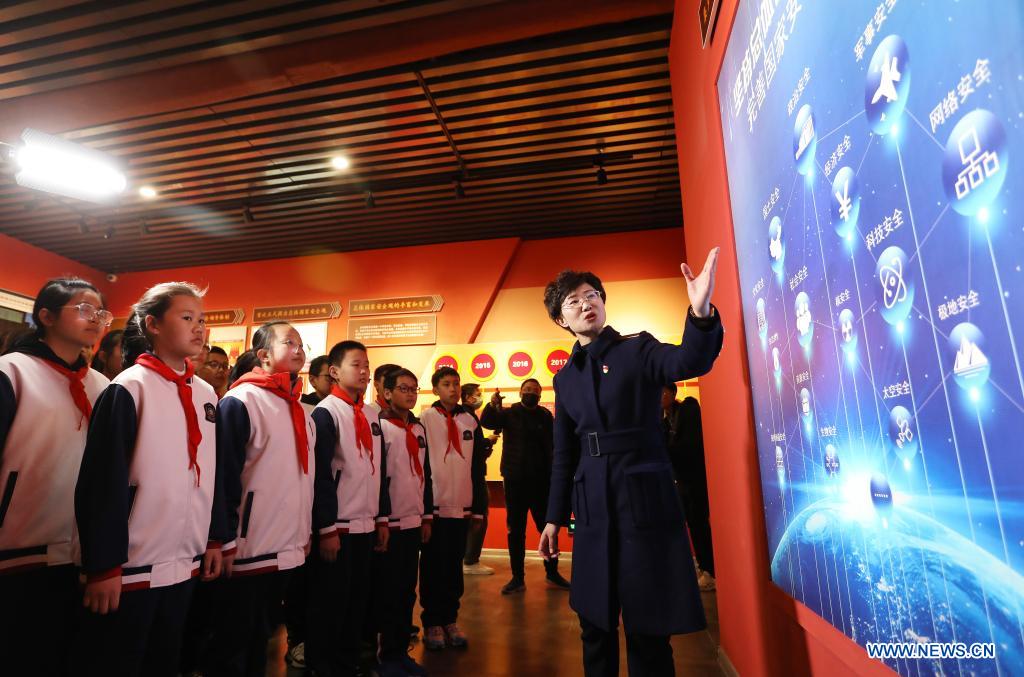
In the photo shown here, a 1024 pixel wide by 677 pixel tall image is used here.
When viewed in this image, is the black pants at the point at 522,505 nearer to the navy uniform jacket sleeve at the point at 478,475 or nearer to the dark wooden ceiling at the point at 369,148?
the navy uniform jacket sleeve at the point at 478,475

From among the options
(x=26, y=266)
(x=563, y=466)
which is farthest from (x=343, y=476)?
(x=26, y=266)

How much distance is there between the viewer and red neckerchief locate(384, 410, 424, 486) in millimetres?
3031

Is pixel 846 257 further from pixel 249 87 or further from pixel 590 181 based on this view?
pixel 590 181

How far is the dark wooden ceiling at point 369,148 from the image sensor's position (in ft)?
11.9

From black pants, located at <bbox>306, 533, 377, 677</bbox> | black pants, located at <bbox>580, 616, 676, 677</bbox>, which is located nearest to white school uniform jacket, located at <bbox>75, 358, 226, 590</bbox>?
black pants, located at <bbox>306, 533, 377, 677</bbox>

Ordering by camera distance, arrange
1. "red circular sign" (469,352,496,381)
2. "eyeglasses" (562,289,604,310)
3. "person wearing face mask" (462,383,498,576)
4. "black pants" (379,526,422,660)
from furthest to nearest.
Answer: "red circular sign" (469,352,496,381) → "person wearing face mask" (462,383,498,576) → "black pants" (379,526,422,660) → "eyeglasses" (562,289,604,310)

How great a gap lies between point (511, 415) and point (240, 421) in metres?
3.00

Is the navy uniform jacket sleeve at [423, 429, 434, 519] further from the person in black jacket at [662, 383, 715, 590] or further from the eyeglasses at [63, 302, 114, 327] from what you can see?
the person in black jacket at [662, 383, 715, 590]

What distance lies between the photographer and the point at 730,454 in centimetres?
214

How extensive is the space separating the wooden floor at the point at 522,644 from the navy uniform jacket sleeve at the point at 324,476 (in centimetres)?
90

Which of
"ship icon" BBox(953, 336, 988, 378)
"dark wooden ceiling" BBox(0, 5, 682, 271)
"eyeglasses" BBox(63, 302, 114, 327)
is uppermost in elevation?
"dark wooden ceiling" BBox(0, 5, 682, 271)

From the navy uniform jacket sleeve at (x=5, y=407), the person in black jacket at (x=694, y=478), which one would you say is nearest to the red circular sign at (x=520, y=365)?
the person in black jacket at (x=694, y=478)

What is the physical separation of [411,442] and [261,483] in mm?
1118

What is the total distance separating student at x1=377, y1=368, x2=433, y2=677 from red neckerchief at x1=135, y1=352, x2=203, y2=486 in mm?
1283
